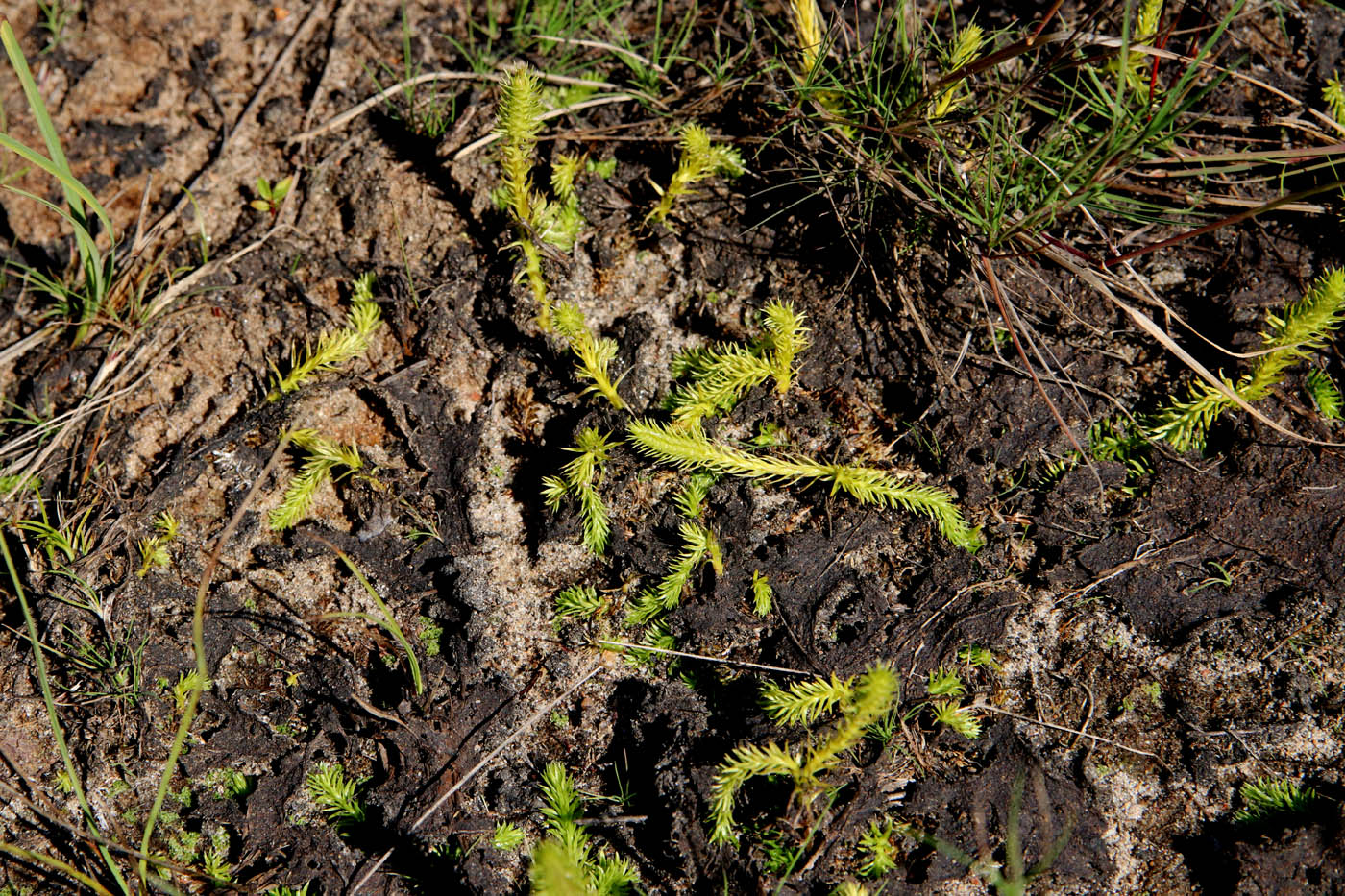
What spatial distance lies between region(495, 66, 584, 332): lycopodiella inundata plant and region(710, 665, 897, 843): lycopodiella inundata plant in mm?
1335

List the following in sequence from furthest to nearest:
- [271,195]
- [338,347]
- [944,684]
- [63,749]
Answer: [271,195]
[338,347]
[944,684]
[63,749]

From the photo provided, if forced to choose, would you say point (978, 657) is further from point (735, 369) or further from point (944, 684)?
point (735, 369)

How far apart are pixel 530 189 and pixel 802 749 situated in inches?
76.8

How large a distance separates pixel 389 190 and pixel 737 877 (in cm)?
241

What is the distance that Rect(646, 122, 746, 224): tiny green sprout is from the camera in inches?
99.7

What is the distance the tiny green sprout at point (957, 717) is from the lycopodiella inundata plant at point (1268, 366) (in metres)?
0.99

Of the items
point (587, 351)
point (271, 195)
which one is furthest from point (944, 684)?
point (271, 195)

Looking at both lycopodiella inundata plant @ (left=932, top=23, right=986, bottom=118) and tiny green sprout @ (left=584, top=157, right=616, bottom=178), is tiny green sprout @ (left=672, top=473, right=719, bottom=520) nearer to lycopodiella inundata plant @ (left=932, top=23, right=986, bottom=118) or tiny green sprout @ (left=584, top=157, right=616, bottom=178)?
tiny green sprout @ (left=584, top=157, right=616, bottom=178)

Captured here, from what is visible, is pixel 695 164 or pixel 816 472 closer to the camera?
pixel 816 472

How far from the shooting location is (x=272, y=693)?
2387mm

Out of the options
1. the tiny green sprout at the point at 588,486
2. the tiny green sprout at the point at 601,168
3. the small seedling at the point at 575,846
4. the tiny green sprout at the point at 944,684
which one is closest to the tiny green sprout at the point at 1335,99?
the tiny green sprout at the point at 944,684

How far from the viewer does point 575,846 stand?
213 centimetres

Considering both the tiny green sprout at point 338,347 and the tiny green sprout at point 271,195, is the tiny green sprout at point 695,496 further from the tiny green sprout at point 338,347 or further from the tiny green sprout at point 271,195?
the tiny green sprout at point 271,195

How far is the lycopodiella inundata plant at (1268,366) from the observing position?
2211mm
